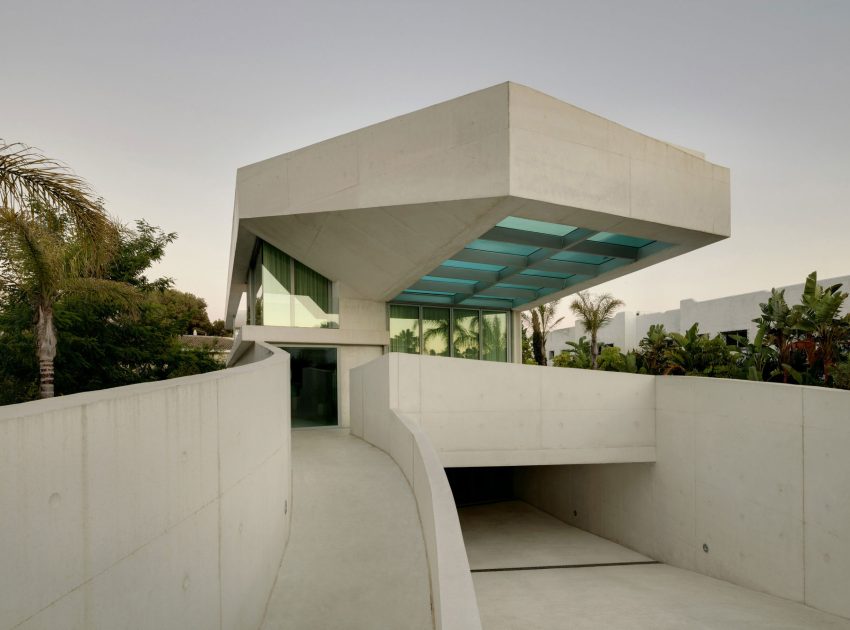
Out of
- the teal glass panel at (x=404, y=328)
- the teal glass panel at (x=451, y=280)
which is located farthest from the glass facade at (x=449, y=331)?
the teal glass panel at (x=451, y=280)

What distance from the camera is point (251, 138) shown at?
2541cm

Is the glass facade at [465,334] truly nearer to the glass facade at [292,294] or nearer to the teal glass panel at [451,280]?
the teal glass panel at [451,280]

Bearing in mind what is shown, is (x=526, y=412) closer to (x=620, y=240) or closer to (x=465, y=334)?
(x=620, y=240)

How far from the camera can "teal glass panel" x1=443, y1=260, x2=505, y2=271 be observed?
16.4 m

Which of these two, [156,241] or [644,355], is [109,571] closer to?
[156,241]

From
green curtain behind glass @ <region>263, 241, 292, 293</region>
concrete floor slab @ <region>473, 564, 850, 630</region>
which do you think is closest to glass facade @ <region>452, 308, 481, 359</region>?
green curtain behind glass @ <region>263, 241, 292, 293</region>

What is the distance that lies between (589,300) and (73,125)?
2909cm

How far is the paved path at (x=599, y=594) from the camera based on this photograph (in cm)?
960

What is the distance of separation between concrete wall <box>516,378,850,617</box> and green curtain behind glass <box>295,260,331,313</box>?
11.8m

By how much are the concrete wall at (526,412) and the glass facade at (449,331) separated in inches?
283

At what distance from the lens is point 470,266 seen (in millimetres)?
17000

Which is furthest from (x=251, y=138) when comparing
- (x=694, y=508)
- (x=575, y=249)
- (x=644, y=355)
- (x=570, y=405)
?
(x=694, y=508)

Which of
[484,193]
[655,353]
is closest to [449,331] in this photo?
[655,353]

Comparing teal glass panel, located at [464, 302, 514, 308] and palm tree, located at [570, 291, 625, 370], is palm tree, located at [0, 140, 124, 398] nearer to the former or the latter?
teal glass panel, located at [464, 302, 514, 308]
